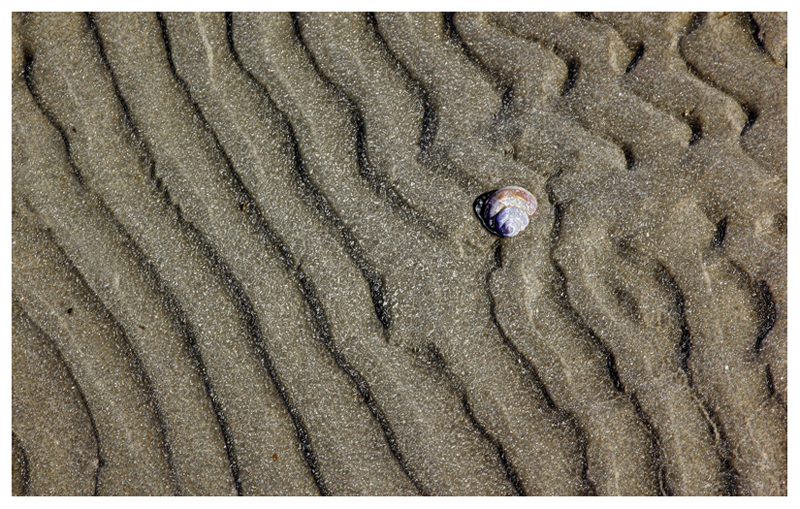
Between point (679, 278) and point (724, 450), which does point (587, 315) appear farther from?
point (724, 450)

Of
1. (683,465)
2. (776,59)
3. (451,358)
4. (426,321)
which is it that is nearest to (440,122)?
(426,321)

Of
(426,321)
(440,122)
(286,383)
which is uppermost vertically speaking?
(440,122)

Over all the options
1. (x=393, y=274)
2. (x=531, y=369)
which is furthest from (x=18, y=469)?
(x=531, y=369)

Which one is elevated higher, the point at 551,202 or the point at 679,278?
Result: the point at 551,202

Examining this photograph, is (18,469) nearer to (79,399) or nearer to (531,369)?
(79,399)

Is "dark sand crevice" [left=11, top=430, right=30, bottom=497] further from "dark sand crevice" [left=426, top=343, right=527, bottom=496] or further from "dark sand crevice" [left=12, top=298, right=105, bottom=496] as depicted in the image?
"dark sand crevice" [left=426, top=343, right=527, bottom=496]

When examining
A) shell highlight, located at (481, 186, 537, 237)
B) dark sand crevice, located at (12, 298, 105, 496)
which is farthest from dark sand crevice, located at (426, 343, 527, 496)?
dark sand crevice, located at (12, 298, 105, 496)
